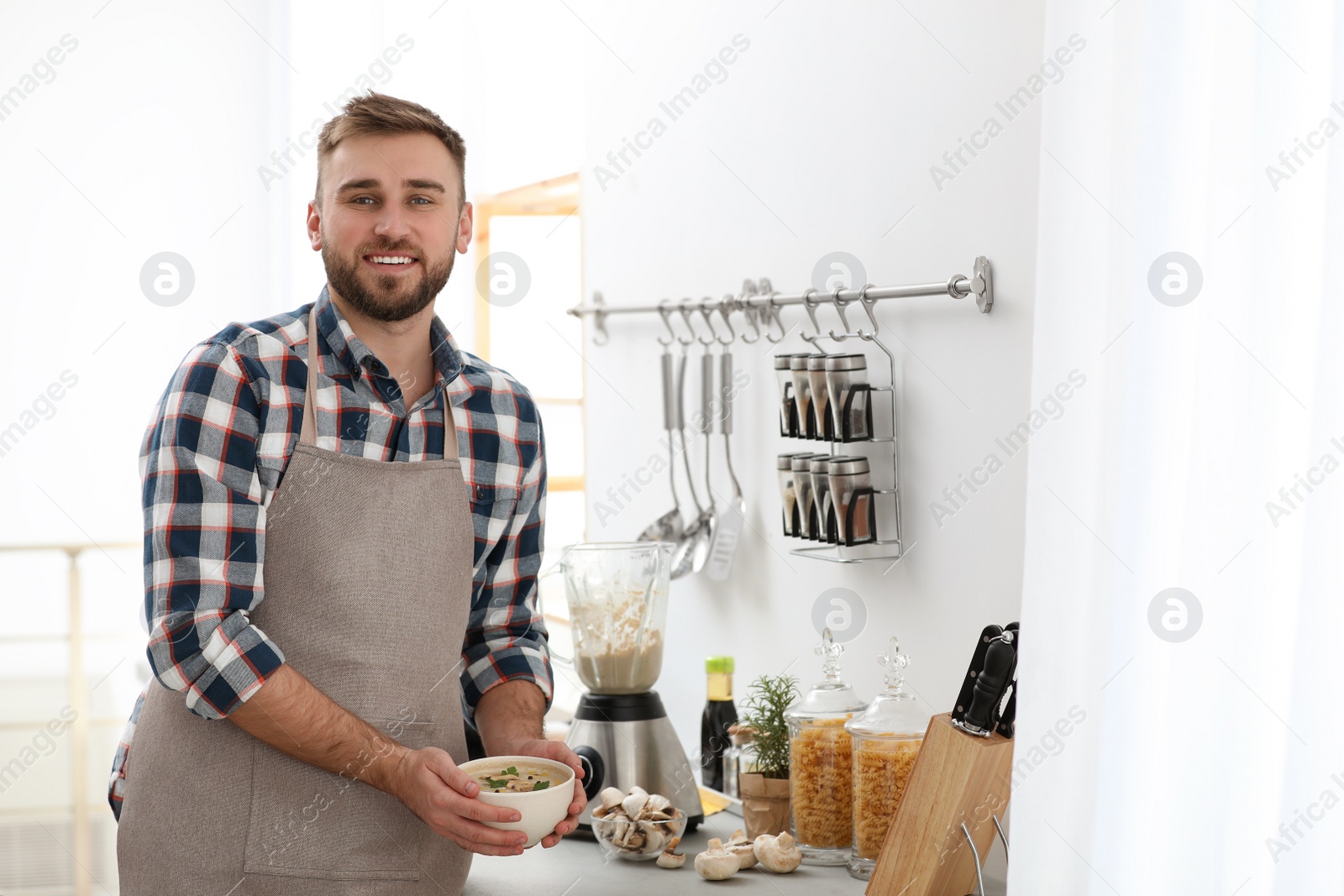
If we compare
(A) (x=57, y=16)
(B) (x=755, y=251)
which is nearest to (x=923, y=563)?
(B) (x=755, y=251)

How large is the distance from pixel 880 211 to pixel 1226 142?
672 mm

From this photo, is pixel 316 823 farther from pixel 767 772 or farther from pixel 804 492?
pixel 804 492

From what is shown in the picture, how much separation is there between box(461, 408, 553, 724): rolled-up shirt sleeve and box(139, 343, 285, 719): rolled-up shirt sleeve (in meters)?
0.30

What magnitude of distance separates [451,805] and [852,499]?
0.62 m

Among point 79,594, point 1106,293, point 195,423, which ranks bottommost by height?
point 79,594

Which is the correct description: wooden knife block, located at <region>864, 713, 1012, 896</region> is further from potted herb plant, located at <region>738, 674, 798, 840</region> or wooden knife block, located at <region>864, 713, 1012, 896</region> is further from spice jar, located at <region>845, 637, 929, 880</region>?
potted herb plant, located at <region>738, 674, 798, 840</region>

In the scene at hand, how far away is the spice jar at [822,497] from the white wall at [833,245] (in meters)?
0.09

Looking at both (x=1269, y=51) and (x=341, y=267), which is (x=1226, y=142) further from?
(x=341, y=267)

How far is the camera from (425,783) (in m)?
1.07

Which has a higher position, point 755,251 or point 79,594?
point 755,251

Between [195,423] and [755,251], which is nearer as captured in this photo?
[195,423]

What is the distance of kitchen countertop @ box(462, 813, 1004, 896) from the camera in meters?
1.28

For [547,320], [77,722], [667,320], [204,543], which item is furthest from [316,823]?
[77,722]

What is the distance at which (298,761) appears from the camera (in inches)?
44.2
